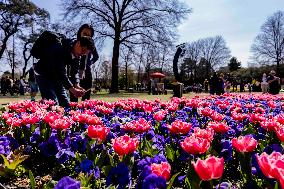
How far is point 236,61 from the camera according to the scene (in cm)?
9331

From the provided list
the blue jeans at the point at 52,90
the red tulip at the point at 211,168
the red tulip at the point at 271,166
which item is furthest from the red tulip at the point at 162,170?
the blue jeans at the point at 52,90

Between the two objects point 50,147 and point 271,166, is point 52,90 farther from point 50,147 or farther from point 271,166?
point 271,166

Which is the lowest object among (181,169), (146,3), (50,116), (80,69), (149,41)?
(181,169)

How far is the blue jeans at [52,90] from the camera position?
264 inches

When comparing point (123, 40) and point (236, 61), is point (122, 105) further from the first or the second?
point (236, 61)

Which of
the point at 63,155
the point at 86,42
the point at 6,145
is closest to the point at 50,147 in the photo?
the point at 63,155

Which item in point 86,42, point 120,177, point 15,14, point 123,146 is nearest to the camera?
point 120,177

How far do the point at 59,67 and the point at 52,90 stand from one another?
83cm

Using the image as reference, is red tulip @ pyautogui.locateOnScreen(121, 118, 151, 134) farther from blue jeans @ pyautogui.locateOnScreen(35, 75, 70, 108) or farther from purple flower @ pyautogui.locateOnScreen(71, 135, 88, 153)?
blue jeans @ pyautogui.locateOnScreen(35, 75, 70, 108)

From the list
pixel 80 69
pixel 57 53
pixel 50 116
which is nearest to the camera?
pixel 50 116

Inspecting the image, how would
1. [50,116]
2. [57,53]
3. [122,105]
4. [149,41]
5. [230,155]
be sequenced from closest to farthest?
[230,155], [50,116], [57,53], [122,105], [149,41]

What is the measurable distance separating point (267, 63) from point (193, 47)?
3260 cm

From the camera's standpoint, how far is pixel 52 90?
6910mm

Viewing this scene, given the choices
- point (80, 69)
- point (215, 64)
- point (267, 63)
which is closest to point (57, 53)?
point (80, 69)
